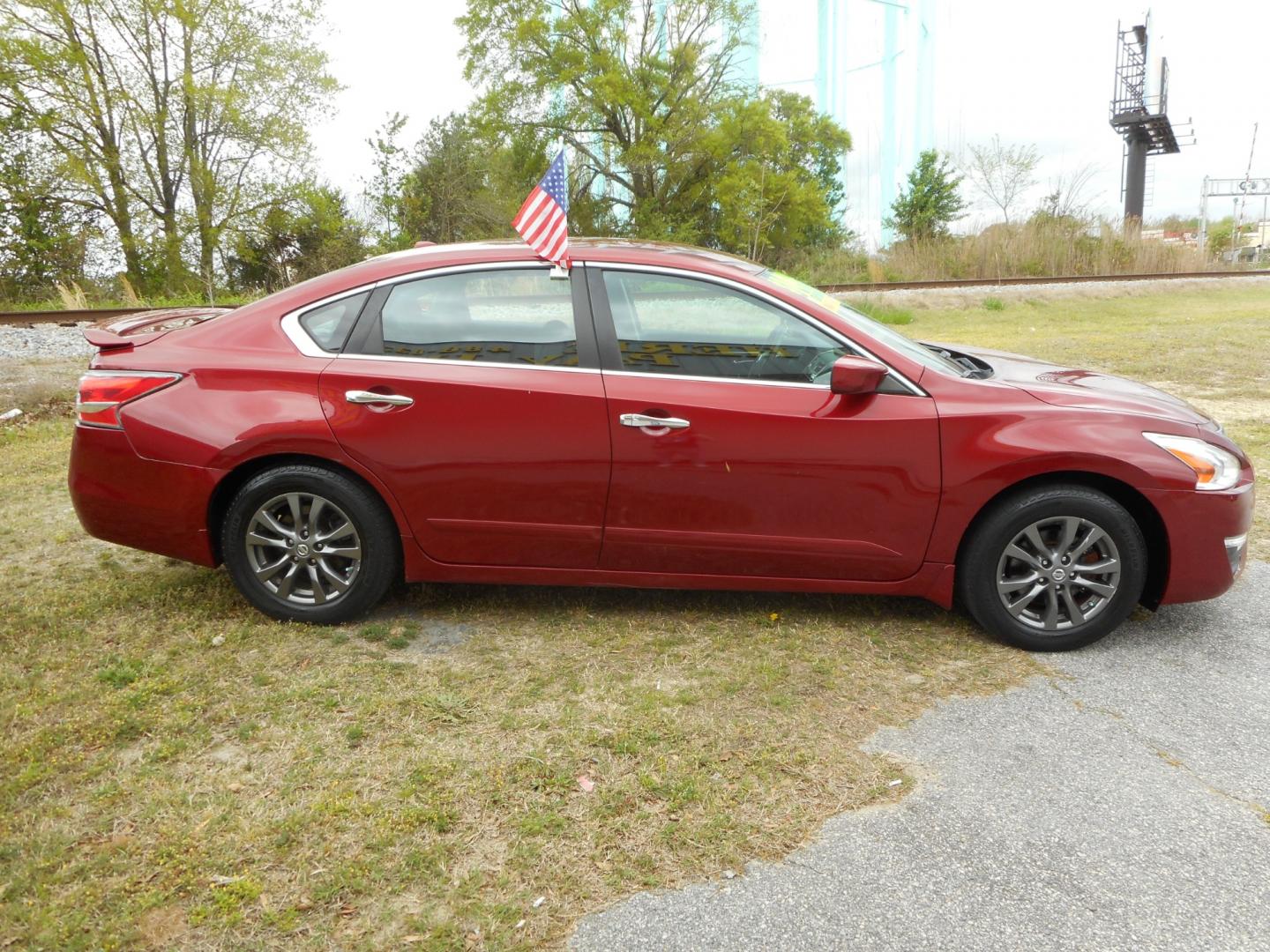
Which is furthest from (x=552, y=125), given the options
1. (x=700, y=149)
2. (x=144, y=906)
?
(x=144, y=906)

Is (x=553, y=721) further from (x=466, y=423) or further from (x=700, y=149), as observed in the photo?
(x=700, y=149)

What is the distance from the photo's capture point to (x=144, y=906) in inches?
90.0

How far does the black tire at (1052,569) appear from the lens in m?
3.68

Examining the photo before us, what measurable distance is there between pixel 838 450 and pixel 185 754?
101 inches

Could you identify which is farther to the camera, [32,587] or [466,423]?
[32,587]

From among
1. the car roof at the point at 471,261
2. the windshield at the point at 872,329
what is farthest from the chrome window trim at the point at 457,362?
the windshield at the point at 872,329

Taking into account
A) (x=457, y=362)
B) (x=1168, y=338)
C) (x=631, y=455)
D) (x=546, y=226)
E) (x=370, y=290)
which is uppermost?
(x=546, y=226)

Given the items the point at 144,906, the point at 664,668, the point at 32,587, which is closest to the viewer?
the point at 144,906

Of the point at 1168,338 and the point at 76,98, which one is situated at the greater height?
the point at 76,98

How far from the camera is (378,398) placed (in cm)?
378

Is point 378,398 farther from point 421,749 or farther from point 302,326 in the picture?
point 421,749

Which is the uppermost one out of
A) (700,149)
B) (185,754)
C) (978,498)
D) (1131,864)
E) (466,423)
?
(700,149)

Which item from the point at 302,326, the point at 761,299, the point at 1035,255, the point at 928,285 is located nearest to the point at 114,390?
the point at 302,326

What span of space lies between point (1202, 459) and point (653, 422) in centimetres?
219
